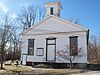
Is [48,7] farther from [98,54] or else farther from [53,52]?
[98,54]

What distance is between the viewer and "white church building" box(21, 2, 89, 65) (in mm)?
30562

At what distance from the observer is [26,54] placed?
3328 centimetres

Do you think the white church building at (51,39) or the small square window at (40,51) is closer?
the white church building at (51,39)

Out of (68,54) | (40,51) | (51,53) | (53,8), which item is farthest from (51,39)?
(53,8)

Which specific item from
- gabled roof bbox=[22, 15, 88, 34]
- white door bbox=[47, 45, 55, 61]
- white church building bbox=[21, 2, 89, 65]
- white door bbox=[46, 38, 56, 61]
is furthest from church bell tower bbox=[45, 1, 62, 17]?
white door bbox=[47, 45, 55, 61]

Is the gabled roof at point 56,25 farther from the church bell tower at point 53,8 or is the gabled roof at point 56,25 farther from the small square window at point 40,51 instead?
the small square window at point 40,51

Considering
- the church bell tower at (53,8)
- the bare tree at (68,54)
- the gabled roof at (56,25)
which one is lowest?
the bare tree at (68,54)

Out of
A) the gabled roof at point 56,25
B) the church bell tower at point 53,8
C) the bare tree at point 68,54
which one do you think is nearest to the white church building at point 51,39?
the gabled roof at point 56,25

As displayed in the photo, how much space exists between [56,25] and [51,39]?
213 cm

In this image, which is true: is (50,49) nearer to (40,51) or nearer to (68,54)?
(40,51)

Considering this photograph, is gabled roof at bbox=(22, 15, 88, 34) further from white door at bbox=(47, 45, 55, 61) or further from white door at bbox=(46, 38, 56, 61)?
white door at bbox=(47, 45, 55, 61)

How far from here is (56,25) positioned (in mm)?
32344

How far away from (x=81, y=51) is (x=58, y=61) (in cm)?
359

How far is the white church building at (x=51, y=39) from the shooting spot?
30.6 metres
